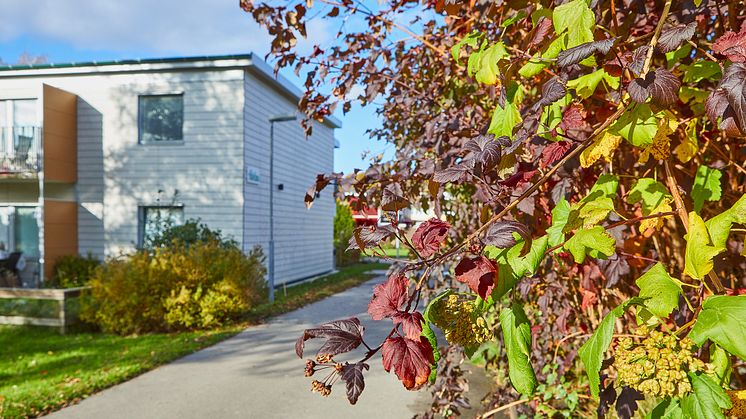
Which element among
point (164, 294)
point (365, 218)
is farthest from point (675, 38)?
point (164, 294)

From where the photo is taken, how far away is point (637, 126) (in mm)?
1165

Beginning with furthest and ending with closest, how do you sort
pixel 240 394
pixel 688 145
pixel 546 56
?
pixel 240 394 < pixel 688 145 < pixel 546 56

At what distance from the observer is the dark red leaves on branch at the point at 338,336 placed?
Result: 3.18 feet

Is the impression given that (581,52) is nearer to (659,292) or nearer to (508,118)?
(508,118)

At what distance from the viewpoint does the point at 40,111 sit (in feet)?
41.7

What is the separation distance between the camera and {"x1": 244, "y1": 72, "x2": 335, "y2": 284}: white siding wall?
44.1 ft

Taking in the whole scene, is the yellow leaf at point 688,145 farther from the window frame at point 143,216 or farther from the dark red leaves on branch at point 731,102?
the window frame at point 143,216

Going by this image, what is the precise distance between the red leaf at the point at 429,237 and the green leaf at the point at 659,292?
403 mm

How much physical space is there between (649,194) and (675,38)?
1.57ft

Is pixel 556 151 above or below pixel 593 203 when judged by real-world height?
above

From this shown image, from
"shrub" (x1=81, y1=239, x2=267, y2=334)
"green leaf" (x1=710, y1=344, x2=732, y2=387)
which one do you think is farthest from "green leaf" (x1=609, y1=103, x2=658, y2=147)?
"shrub" (x1=81, y1=239, x2=267, y2=334)

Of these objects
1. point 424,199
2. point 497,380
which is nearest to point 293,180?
point 497,380

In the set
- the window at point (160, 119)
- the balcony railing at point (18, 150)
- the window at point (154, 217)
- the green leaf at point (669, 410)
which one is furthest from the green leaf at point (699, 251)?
the balcony railing at point (18, 150)

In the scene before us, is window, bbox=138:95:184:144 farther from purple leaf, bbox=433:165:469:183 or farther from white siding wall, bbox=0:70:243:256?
purple leaf, bbox=433:165:469:183
